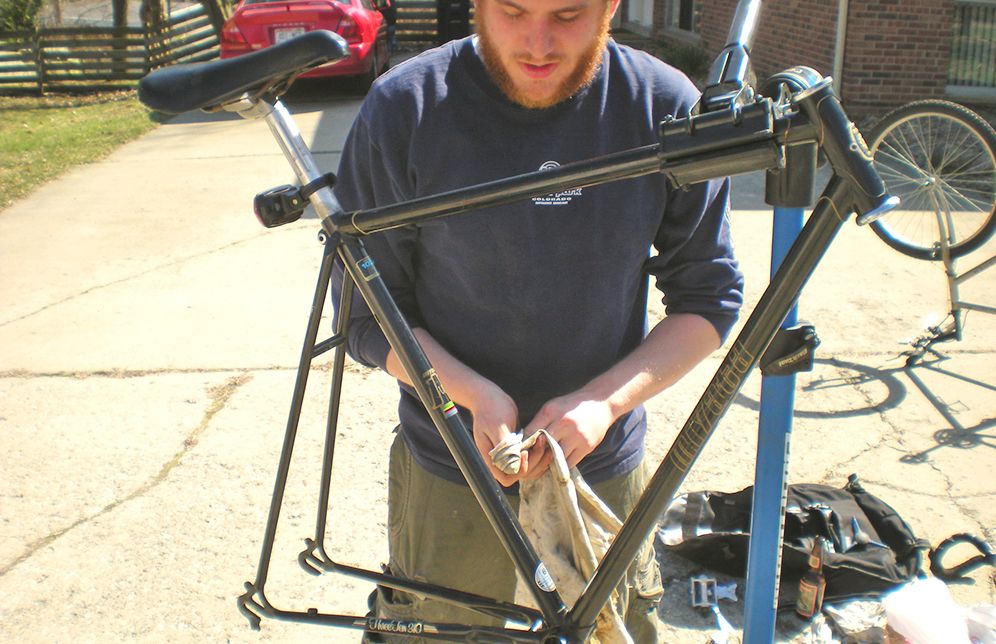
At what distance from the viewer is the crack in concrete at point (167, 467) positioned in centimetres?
335

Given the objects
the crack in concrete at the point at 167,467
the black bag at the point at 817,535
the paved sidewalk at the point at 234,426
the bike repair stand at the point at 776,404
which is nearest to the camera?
the bike repair stand at the point at 776,404

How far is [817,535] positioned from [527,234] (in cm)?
174

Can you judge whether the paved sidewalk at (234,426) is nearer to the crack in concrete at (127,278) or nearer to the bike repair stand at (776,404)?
the crack in concrete at (127,278)

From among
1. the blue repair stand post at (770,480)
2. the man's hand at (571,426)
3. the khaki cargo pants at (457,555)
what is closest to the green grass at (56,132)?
the khaki cargo pants at (457,555)

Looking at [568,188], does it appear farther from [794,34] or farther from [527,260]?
[794,34]

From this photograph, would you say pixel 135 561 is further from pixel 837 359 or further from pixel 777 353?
pixel 837 359

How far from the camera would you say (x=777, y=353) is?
1.43m

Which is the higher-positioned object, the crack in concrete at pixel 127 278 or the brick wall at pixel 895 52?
the brick wall at pixel 895 52

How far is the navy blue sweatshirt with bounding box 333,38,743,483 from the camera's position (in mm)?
1761

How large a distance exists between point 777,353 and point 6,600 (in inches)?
106

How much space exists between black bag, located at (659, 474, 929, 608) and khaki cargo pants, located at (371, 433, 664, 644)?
1076mm

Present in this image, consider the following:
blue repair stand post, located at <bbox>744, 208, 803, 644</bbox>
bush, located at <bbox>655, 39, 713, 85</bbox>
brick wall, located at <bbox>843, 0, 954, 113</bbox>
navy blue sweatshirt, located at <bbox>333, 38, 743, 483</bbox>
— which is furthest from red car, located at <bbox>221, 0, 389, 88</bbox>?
blue repair stand post, located at <bbox>744, 208, 803, 644</bbox>

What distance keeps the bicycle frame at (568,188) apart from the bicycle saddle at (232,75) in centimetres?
6

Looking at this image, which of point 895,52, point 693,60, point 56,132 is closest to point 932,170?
point 895,52
